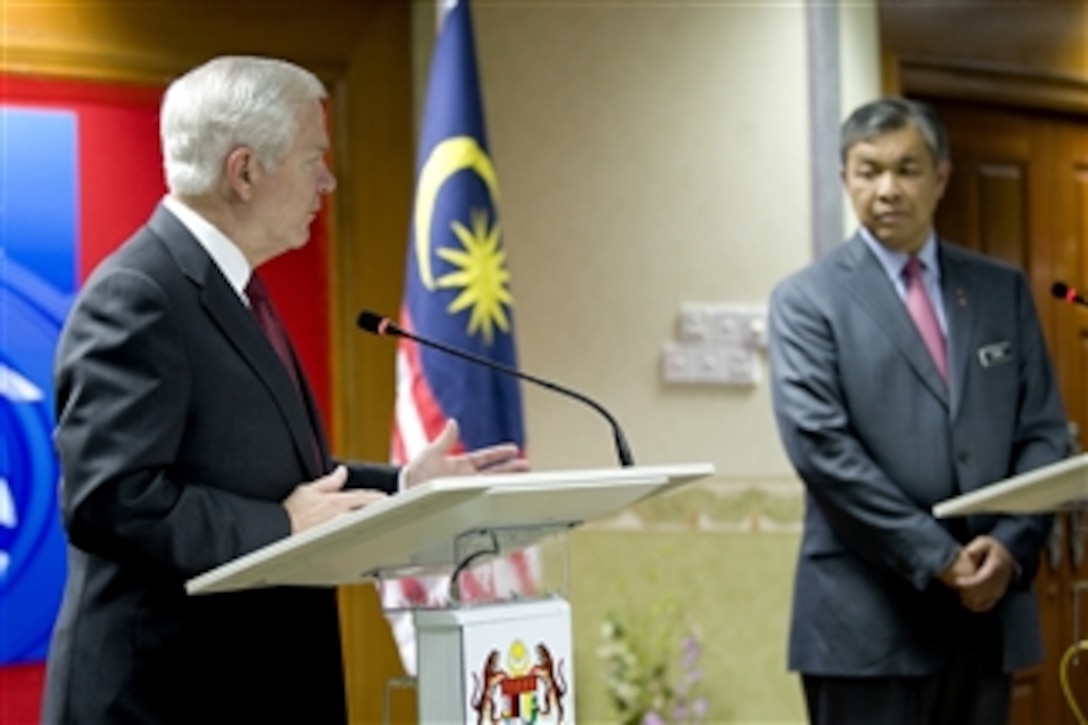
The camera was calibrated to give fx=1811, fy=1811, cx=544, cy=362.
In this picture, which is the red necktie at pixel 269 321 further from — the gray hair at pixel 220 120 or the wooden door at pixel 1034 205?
the wooden door at pixel 1034 205

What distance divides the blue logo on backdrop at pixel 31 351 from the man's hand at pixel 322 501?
1.85 m

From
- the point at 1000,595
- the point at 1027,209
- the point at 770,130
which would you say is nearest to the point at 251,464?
the point at 1000,595

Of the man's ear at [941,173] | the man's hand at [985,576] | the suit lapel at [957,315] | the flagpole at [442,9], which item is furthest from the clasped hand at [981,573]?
the flagpole at [442,9]

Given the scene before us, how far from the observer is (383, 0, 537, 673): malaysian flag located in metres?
4.08

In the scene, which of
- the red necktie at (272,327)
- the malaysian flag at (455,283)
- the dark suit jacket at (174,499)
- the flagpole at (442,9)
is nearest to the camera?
the dark suit jacket at (174,499)

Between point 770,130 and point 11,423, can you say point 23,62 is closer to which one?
point 11,423

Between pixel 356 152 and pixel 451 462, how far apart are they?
2.22m

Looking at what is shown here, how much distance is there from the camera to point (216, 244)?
2.41 metres

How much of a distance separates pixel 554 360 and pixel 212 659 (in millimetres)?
2443

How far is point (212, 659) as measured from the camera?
2268mm

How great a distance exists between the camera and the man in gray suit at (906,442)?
3406 millimetres

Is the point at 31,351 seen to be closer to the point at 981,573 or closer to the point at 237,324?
the point at 237,324

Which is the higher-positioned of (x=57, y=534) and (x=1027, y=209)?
(x=1027, y=209)

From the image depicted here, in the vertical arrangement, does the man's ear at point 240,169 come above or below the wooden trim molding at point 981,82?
below
